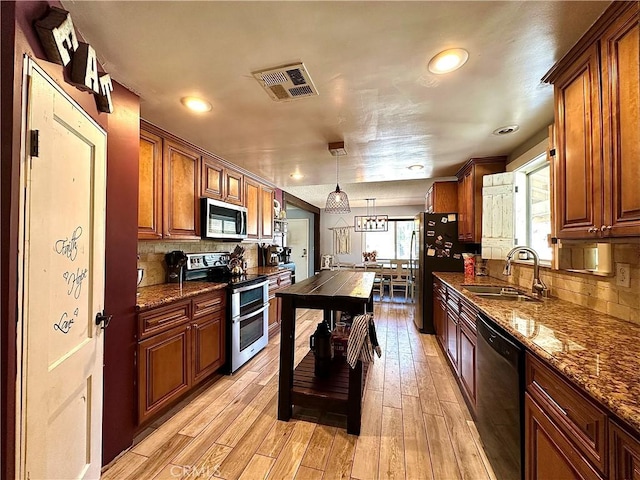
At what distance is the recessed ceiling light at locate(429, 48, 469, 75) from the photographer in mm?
1359

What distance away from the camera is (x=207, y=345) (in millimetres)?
2408

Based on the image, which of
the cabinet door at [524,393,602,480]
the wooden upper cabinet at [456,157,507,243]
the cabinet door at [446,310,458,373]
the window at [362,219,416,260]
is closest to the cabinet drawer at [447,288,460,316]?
the cabinet door at [446,310,458,373]

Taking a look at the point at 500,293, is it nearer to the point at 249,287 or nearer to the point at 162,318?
the point at 249,287

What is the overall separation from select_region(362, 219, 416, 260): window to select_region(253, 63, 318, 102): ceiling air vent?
21.3 ft

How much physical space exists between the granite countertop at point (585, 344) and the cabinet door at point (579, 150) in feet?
1.56

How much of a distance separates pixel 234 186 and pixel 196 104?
5.09 feet

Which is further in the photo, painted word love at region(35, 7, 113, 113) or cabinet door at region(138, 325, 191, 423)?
cabinet door at region(138, 325, 191, 423)

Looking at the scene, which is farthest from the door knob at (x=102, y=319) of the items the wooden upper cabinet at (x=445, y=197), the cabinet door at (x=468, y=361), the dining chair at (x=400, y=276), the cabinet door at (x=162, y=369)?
the dining chair at (x=400, y=276)

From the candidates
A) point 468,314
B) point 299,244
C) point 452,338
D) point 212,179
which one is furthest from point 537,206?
point 299,244

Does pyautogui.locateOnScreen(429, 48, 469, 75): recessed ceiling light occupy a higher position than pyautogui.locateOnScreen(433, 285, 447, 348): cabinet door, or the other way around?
pyautogui.locateOnScreen(429, 48, 469, 75): recessed ceiling light

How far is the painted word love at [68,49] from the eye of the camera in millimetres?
930

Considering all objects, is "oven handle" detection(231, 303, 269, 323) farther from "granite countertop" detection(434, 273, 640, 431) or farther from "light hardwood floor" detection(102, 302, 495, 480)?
"granite countertop" detection(434, 273, 640, 431)

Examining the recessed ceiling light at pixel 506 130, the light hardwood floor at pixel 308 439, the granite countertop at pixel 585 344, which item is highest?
the recessed ceiling light at pixel 506 130

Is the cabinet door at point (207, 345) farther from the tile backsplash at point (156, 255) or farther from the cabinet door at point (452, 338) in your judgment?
the cabinet door at point (452, 338)
